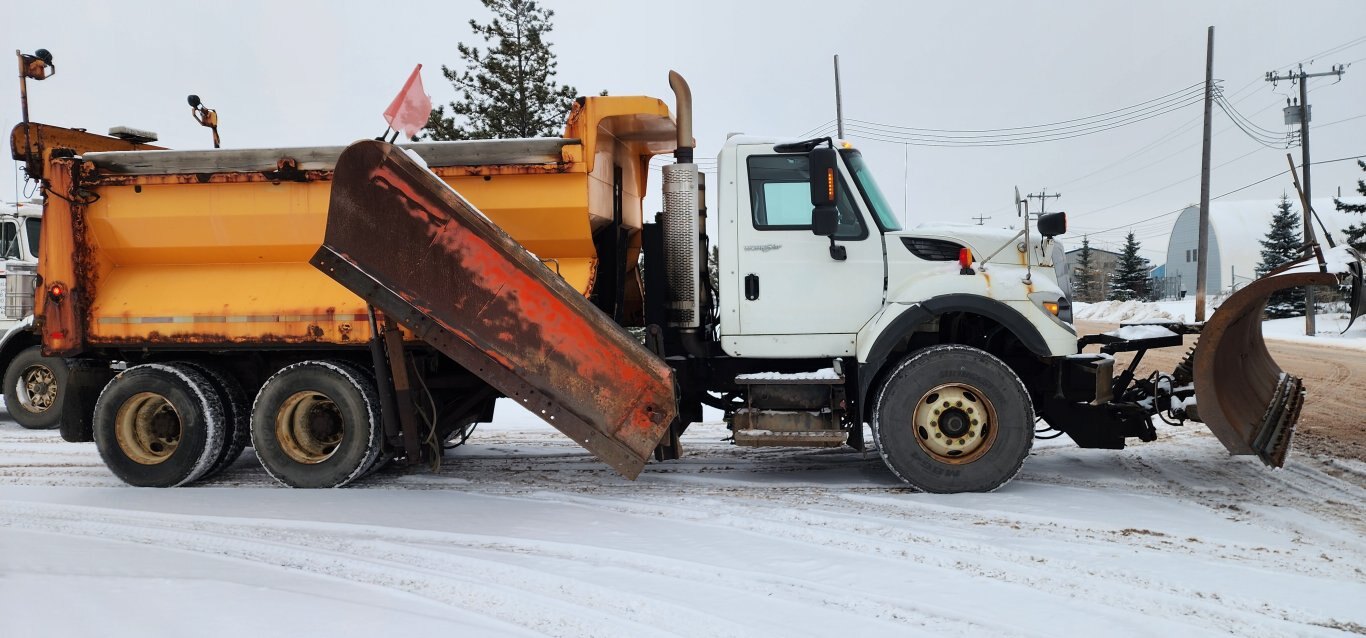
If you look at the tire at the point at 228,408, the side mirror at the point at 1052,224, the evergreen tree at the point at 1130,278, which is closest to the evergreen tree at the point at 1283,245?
the evergreen tree at the point at 1130,278

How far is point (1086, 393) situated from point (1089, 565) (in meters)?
2.07

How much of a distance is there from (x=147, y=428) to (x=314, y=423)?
55.3 inches

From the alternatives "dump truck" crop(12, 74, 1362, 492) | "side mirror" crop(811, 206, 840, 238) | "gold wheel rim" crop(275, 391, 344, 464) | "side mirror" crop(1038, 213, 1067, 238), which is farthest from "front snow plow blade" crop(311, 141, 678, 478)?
"side mirror" crop(1038, 213, 1067, 238)

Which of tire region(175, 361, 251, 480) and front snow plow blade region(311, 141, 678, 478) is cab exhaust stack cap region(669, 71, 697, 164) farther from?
tire region(175, 361, 251, 480)

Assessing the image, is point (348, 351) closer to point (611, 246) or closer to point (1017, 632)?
point (611, 246)

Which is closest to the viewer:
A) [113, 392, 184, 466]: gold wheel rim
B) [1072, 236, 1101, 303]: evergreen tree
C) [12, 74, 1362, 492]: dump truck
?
[12, 74, 1362, 492]: dump truck

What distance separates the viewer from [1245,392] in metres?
6.45

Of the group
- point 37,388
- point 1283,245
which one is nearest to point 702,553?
point 37,388

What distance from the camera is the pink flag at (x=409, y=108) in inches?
225

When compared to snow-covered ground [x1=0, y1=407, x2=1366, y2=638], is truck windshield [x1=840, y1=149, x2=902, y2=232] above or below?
above

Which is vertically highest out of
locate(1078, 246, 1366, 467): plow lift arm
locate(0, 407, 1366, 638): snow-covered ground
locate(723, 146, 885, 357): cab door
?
locate(723, 146, 885, 357): cab door

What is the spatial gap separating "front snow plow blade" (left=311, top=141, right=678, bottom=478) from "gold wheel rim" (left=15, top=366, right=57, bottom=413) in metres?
7.55

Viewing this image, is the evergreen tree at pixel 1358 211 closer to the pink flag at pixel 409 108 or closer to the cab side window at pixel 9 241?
the pink flag at pixel 409 108

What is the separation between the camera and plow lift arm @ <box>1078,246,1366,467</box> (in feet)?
18.3
